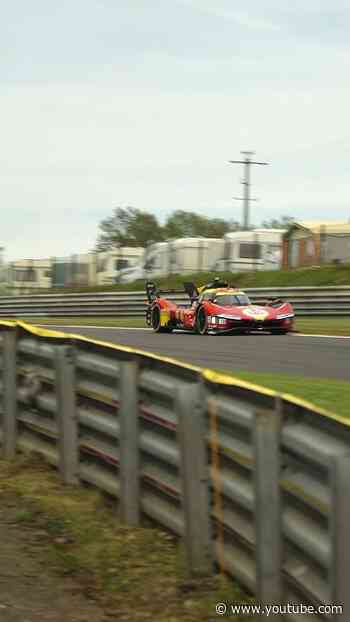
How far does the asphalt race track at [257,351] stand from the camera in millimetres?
12867

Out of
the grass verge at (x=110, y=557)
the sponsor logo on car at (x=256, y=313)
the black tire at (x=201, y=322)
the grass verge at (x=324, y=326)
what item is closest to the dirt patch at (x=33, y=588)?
the grass verge at (x=110, y=557)

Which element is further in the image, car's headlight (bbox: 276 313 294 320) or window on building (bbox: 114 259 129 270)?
window on building (bbox: 114 259 129 270)

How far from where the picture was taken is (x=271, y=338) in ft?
60.8

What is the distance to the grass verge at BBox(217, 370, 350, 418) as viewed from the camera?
8.73 meters

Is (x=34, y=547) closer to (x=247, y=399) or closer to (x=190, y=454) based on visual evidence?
(x=190, y=454)

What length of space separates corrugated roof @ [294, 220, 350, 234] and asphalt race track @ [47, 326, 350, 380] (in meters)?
15.1

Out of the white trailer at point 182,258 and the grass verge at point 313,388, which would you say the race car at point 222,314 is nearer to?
the grass verge at point 313,388

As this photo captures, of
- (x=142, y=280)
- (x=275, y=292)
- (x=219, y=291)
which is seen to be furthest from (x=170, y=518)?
(x=142, y=280)

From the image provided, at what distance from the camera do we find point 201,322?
20.3 metres

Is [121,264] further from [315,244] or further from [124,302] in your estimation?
[124,302]

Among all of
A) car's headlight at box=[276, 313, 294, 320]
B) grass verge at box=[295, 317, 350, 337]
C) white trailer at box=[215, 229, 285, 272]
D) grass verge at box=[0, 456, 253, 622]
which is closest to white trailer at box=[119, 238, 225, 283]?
white trailer at box=[215, 229, 285, 272]

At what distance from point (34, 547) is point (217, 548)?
106 cm

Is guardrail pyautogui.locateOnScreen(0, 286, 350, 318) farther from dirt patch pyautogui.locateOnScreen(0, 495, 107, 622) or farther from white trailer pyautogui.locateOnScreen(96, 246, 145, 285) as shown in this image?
dirt patch pyautogui.locateOnScreen(0, 495, 107, 622)

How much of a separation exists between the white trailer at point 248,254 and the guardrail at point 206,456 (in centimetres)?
3083
